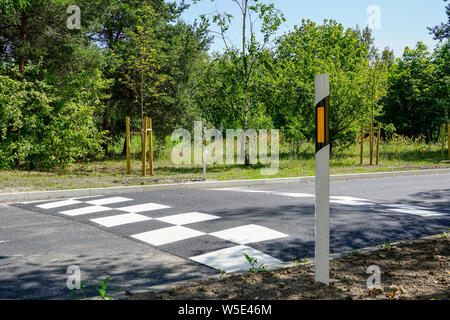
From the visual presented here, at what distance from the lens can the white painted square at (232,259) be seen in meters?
4.52

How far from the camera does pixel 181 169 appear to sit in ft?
54.1

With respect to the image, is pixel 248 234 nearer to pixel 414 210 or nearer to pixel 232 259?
pixel 232 259

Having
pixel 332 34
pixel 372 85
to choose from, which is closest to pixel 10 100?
pixel 372 85

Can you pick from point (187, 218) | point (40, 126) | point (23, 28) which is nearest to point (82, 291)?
point (187, 218)

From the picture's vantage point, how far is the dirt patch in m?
3.39

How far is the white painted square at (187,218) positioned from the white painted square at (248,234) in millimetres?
926

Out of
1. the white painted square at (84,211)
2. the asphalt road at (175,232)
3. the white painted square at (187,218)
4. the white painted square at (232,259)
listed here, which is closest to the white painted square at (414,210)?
the asphalt road at (175,232)

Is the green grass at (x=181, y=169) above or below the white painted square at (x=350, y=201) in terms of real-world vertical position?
above

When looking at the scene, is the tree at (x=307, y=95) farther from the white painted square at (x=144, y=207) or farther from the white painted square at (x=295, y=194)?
the white painted square at (x=144, y=207)

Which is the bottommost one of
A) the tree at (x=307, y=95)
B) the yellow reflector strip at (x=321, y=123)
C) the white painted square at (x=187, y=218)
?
the white painted square at (x=187, y=218)

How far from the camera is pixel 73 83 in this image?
16.3m

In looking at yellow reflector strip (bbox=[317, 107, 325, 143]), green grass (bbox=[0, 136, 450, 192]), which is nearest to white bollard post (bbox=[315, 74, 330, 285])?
yellow reflector strip (bbox=[317, 107, 325, 143])

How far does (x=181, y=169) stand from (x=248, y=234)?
10.8m

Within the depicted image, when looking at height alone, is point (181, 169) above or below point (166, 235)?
above
